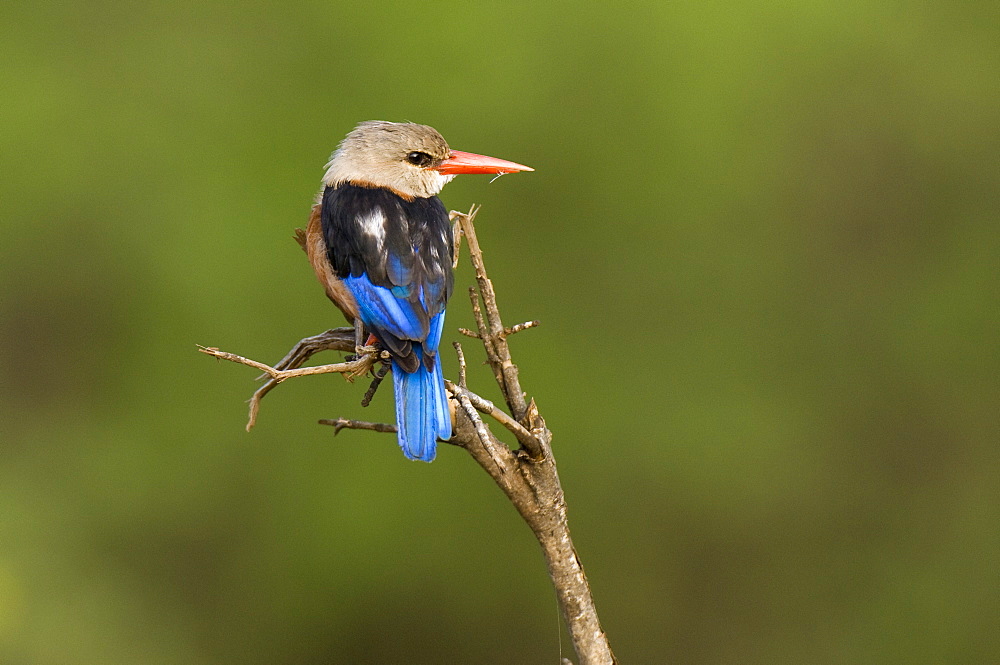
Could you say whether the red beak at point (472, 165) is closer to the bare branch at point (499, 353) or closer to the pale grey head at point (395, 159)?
the pale grey head at point (395, 159)

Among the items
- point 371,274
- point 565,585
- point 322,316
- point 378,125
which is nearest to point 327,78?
point 322,316

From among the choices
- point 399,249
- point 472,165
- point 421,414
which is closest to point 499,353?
point 421,414

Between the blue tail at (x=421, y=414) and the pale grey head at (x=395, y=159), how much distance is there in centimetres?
61

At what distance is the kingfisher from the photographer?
1.89 meters

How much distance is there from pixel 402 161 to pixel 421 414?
2.56 feet

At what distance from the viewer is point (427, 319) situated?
2.05 m

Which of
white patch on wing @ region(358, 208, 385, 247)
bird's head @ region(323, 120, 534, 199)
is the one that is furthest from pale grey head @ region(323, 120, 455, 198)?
white patch on wing @ region(358, 208, 385, 247)

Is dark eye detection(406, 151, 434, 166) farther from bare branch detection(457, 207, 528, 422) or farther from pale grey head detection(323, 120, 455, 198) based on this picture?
bare branch detection(457, 207, 528, 422)

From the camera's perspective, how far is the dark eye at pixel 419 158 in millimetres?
2410

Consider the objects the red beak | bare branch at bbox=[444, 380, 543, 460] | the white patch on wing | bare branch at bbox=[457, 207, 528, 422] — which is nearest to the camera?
bare branch at bbox=[444, 380, 543, 460]

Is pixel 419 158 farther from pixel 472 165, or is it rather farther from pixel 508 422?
pixel 508 422

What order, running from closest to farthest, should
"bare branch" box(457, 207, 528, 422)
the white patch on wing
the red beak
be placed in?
"bare branch" box(457, 207, 528, 422) < the white patch on wing < the red beak

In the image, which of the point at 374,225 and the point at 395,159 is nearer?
the point at 374,225

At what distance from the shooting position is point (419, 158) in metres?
2.42
